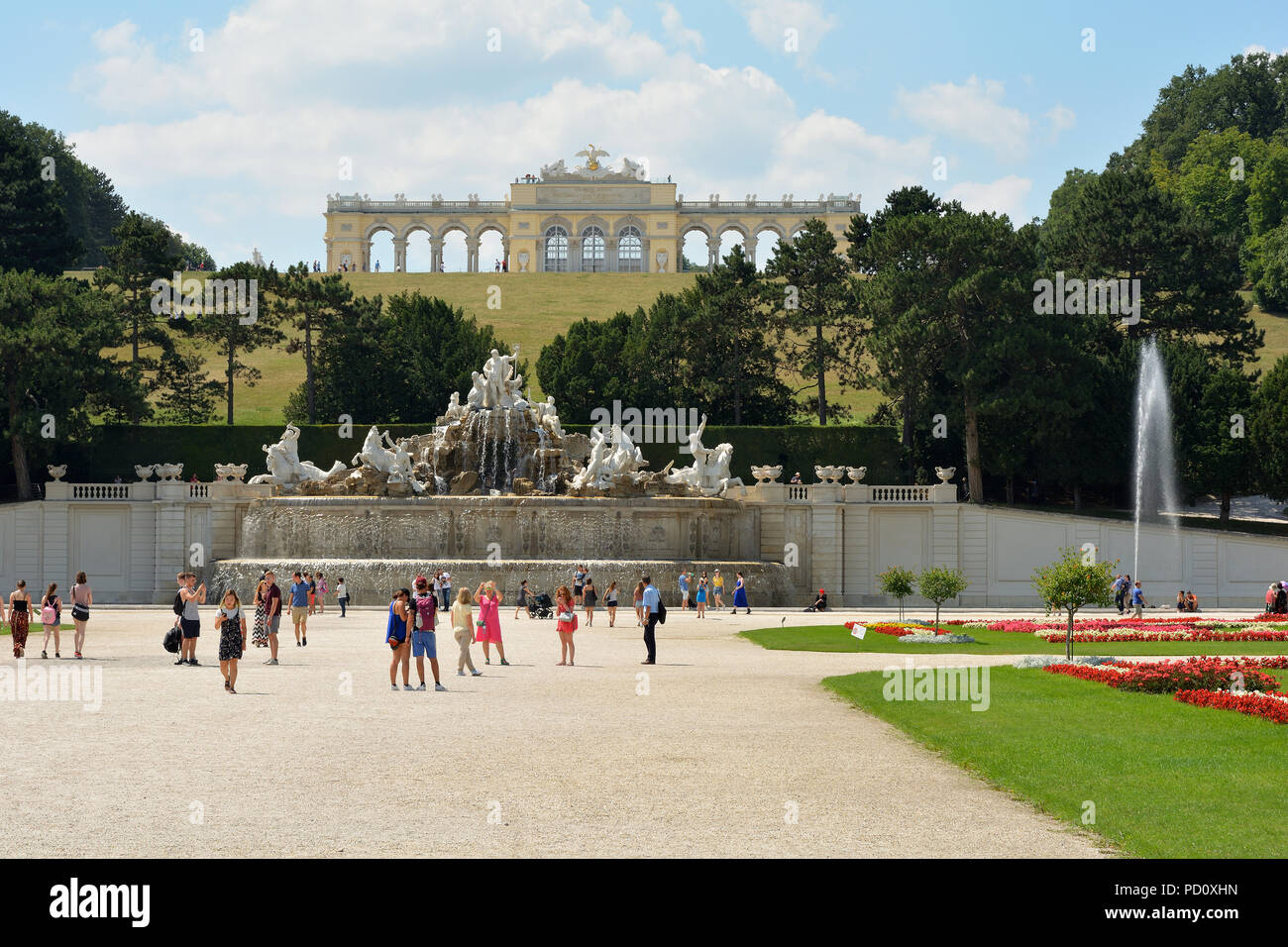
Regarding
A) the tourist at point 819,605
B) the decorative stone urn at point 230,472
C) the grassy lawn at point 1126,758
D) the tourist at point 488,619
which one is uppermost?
the decorative stone urn at point 230,472

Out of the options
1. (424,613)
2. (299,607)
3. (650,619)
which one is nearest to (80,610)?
(299,607)

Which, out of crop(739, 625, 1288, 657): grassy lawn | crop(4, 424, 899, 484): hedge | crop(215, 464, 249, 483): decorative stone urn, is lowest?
crop(739, 625, 1288, 657): grassy lawn

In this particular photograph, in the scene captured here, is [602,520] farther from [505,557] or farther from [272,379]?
[272,379]

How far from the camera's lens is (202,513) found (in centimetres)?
5253

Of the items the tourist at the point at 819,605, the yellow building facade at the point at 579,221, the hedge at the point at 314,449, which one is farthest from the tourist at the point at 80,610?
the yellow building facade at the point at 579,221

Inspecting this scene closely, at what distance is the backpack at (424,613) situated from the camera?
23.0 metres

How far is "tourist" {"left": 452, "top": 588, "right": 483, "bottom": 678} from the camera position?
24.4 m

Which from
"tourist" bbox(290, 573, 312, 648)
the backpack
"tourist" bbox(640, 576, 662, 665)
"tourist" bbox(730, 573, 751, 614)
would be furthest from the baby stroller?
the backpack

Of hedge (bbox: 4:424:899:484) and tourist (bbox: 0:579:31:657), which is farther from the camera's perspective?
hedge (bbox: 4:424:899:484)

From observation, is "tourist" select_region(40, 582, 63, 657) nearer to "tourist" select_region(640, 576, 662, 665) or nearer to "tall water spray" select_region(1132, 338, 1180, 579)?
"tourist" select_region(640, 576, 662, 665)

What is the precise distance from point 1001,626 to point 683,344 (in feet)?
126

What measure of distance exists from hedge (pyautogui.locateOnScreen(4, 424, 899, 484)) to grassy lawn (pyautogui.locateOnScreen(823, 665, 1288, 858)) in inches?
1634

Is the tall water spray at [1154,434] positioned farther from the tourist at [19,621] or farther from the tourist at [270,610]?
the tourist at [19,621]

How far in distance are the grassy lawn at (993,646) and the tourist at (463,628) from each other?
7986 millimetres
